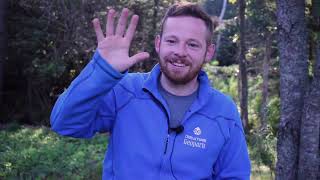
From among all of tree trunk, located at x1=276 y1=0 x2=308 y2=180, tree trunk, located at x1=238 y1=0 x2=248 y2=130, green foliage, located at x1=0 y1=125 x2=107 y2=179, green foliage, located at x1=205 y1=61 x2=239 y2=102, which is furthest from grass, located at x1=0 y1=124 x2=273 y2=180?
green foliage, located at x1=205 y1=61 x2=239 y2=102

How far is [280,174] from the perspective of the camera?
18.8 feet

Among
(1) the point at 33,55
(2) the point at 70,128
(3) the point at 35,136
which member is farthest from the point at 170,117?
(1) the point at 33,55

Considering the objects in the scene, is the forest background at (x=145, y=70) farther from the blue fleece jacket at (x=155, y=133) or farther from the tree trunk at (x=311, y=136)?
the blue fleece jacket at (x=155, y=133)

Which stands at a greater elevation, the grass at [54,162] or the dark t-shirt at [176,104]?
the dark t-shirt at [176,104]

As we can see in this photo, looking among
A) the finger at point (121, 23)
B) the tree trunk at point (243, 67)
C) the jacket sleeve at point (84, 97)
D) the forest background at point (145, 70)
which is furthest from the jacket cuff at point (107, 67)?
the tree trunk at point (243, 67)

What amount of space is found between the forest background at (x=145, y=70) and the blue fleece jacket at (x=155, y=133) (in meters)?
1.60

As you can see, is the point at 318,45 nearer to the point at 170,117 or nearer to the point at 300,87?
the point at 300,87

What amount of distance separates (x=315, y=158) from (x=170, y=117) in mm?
3704

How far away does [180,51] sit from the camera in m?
2.22

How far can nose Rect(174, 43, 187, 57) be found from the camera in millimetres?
2221

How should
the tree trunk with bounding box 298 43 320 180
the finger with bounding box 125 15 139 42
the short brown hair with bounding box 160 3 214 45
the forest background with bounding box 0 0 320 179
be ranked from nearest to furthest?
1. the finger with bounding box 125 15 139 42
2. the short brown hair with bounding box 160 3 214 45
3. the tree trunk with bounding box 298 43 320 180
4. the forest background with bounding box 0 0 320 179

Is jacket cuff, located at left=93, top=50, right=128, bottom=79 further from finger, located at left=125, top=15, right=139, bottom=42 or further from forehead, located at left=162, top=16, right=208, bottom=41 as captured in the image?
forehead, located at left=162, top=16, right=208, bottom=41

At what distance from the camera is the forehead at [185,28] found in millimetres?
2258

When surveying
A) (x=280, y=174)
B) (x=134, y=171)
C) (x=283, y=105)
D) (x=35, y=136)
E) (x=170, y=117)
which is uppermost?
(x=170, y=117)
